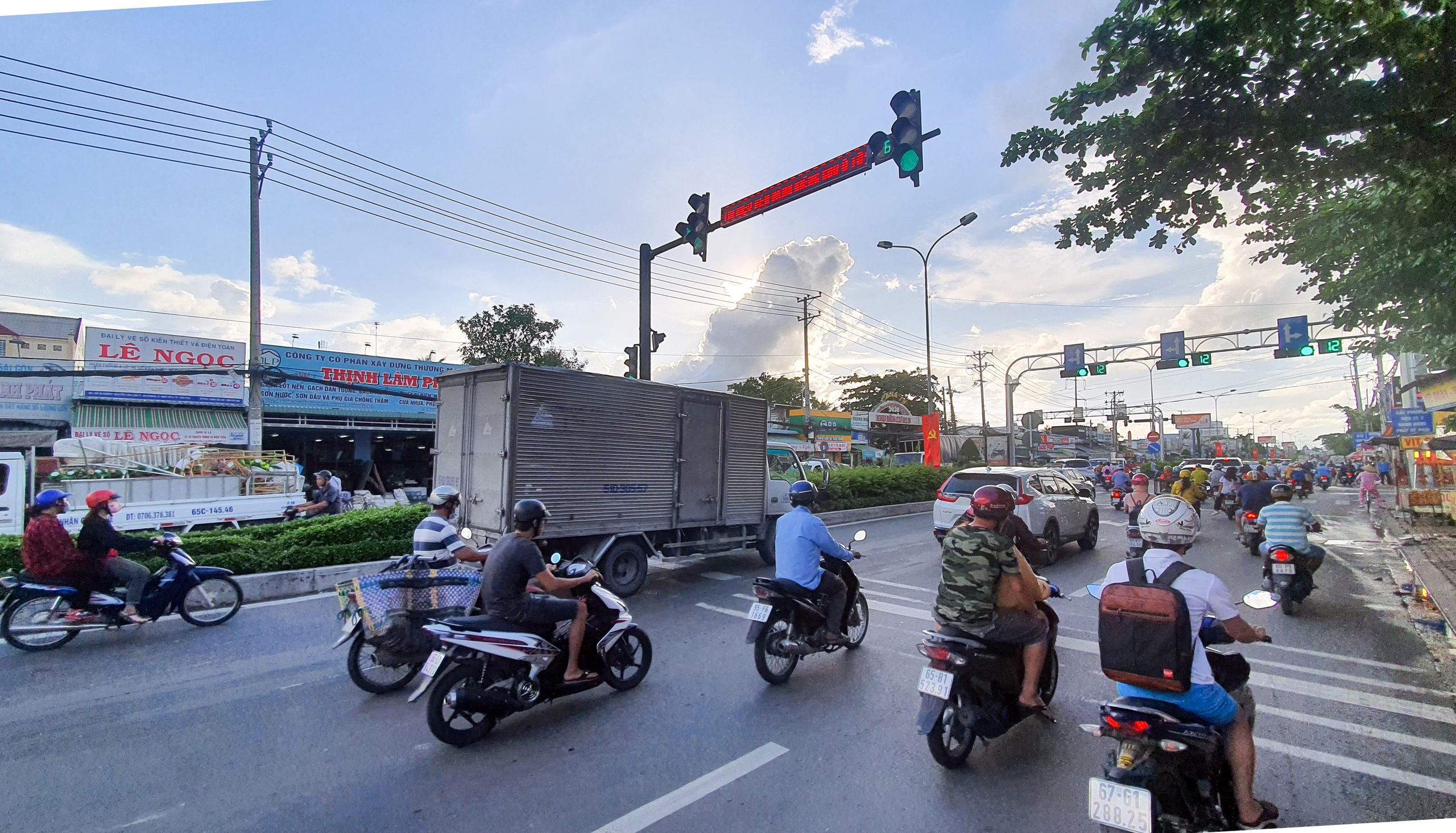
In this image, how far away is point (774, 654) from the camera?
512 cm

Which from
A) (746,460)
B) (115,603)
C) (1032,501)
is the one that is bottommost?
(115,603)

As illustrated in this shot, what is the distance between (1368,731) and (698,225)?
363 inches

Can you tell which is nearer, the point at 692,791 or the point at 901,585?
the point at 692,791

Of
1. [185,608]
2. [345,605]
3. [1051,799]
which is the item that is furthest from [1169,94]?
[185,608]

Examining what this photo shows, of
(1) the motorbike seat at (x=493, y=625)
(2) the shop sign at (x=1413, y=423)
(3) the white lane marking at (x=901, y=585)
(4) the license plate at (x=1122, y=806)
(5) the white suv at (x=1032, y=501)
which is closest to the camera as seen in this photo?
(4) the license plate at (x=1122, y=806)

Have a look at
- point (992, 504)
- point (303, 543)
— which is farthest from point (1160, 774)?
point (303, 543)

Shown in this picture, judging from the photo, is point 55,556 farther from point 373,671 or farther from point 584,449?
point 584,449

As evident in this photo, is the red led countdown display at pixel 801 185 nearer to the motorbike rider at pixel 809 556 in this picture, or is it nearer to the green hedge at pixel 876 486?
the motorbike rider at pixel 809 556

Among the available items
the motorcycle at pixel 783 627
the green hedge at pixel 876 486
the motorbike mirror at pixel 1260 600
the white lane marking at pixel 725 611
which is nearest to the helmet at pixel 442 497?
the motorcycle at pixel 783 627

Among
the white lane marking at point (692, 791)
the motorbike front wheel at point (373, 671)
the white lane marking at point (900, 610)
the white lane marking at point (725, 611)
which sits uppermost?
the motorbike front wheel at point (373, 671)

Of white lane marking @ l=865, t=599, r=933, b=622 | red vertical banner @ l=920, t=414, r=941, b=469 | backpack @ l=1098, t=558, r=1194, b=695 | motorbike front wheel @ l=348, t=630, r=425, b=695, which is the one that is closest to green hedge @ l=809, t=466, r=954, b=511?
red vertical banner @ l=920, t=414, r=941, b=469

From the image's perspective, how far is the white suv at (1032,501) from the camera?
11.1 meters

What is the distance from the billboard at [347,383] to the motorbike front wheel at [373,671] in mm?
18458

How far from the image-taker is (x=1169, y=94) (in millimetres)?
5199
